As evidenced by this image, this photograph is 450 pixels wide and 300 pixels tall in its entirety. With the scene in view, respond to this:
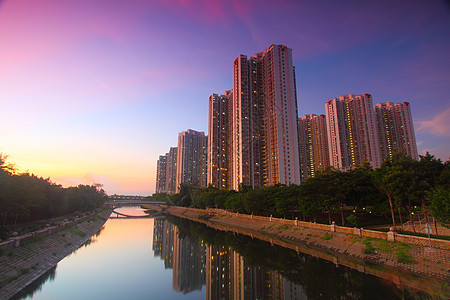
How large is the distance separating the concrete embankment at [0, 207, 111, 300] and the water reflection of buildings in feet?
44.9

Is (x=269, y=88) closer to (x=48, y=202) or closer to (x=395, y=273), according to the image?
(x=48, y=202)

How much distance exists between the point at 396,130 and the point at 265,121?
86812mm

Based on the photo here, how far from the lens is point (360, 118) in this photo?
5846 inches

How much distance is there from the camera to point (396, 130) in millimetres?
154250

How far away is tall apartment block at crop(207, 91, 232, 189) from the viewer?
550 ft

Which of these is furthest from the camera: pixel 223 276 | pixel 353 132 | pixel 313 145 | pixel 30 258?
pixel 313 145

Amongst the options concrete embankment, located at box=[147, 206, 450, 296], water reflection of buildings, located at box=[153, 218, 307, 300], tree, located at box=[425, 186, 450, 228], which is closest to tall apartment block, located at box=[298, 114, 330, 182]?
concrete embankment, located at box=[147, 206, 450, 296]

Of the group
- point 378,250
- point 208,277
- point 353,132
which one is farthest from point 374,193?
point 353,132

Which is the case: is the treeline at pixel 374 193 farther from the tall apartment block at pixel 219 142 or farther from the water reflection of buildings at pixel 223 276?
the tall apartment block at pixel 219 142

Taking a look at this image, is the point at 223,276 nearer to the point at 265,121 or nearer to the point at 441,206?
the point at 441,206

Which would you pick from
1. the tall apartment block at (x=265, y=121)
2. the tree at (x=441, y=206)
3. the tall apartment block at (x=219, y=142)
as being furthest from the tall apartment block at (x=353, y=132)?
the tree at (x=441, y=206)

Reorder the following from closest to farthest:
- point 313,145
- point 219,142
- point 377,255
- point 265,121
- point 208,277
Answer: point 208,277
point 377,255
point 265,121
point 219,142
point 313,145

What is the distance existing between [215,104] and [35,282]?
158 meters

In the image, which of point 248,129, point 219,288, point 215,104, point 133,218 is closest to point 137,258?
point 219,288
